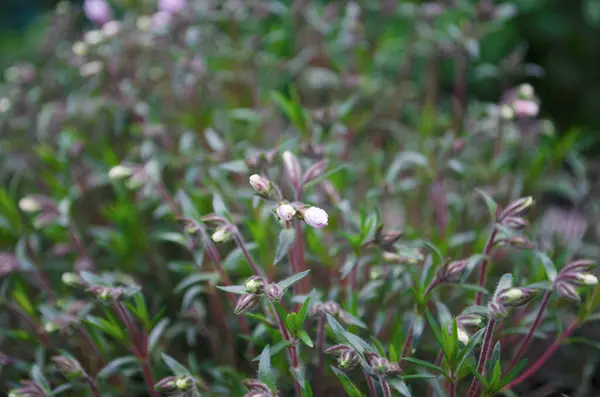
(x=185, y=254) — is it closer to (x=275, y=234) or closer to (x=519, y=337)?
(x=275, y=234)

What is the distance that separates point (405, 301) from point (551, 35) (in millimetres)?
2258

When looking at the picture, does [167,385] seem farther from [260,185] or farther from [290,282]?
[260,185]

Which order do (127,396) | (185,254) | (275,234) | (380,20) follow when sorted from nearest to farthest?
(127,396), (275,234), (185,254), (380,20)

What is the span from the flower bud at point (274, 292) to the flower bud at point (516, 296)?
44 centimetres

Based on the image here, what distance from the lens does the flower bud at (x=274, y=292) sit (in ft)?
3.62

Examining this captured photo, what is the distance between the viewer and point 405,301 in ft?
5.24

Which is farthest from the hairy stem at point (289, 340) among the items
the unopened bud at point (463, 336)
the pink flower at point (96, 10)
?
the pink flower at point (96, 10)

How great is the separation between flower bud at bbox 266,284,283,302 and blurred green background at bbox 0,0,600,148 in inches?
92.3

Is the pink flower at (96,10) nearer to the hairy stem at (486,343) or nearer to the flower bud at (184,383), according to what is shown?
the flower bud at (184,383)

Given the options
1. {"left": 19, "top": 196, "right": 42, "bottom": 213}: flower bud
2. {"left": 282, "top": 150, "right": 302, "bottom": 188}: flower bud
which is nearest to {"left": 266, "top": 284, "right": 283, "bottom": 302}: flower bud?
{"left": 282, "top": 150, "right": 302, "bottom": 188}: flower bud

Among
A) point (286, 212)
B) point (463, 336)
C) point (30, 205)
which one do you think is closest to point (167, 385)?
point (286, 212)

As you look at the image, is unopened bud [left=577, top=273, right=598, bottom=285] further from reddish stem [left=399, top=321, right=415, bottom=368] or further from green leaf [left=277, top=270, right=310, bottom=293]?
green leaf [left=277, top=270, right=310, bottom=293]

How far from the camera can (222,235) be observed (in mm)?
1175

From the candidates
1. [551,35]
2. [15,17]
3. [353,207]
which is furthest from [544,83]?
[15,17]
